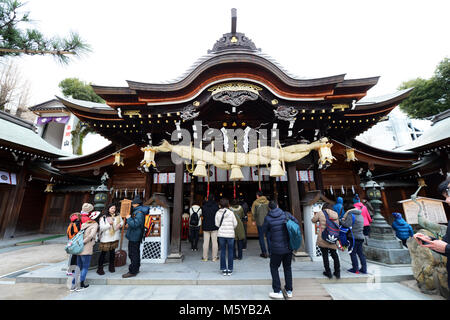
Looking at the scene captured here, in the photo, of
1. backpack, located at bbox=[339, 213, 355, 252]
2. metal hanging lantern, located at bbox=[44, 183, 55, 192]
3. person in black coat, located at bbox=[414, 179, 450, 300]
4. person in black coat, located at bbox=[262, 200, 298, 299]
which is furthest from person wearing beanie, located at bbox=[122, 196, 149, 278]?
metal hanging lantern, located at bbox=[44, 183, 55, 192]

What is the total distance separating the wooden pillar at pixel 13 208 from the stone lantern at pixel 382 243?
17.2 metres

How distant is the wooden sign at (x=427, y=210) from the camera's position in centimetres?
427

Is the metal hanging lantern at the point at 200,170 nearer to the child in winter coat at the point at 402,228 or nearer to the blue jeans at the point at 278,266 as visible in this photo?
the blue jeans at the point at 278,266

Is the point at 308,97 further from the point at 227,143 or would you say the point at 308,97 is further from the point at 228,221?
the point at 228,221

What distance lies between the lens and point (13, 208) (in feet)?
32.6

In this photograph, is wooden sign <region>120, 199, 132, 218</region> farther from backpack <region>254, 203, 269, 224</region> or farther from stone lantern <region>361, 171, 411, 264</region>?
stone lantern <region>361, 171, 411, 264</region>

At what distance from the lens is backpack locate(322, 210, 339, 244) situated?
13.8 feet

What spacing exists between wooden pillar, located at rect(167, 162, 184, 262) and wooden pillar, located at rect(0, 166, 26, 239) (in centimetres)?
1071

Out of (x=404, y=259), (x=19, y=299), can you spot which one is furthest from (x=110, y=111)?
(x=404, y=259)

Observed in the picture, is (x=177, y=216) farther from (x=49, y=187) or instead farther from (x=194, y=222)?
(x=49, y=187)

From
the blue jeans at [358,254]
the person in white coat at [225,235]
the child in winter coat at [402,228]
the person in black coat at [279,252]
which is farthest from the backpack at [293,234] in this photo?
the child in winter coat at [402,228]

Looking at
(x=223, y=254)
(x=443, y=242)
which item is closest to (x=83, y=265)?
(x=223, y=254)

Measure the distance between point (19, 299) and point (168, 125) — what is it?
5.81 m

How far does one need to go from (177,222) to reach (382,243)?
6615 mm
